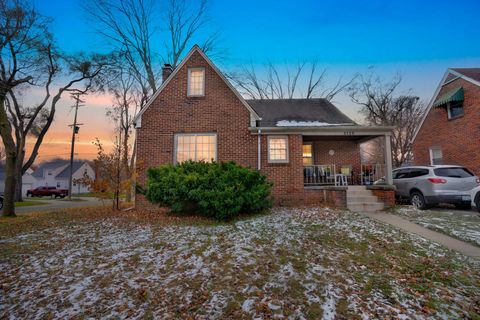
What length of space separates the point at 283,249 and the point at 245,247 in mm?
792

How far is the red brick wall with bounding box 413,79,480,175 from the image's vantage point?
1233cm

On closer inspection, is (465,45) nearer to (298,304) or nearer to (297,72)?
(297,72)

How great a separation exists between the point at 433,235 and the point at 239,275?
535 cm

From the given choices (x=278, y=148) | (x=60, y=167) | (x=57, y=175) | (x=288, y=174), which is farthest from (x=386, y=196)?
(x=60, y=167)

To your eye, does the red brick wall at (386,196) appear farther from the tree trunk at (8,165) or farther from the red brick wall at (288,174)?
the tree trunk at (8,165)

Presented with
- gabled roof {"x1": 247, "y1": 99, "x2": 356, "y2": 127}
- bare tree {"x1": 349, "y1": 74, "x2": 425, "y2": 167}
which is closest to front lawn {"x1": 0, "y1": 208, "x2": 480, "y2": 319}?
gabled roof {"x1": 247, "y1": 99, "x2": 356, "y2": 127}

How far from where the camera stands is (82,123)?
2645cm

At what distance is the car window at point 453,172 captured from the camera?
28.6 ft

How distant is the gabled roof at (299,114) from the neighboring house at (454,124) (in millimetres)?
7341

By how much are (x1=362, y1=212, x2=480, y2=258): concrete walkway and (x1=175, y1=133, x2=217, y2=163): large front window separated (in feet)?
23.0

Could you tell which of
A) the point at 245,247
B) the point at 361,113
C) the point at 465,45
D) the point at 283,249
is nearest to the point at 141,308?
the point at 245,247

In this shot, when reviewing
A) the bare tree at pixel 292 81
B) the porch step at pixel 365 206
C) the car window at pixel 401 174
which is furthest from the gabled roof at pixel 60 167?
the car window at pixel 401 174

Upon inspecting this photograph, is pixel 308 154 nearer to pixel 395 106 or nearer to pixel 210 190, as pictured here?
pixel 210 190

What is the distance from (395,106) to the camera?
27.1m
